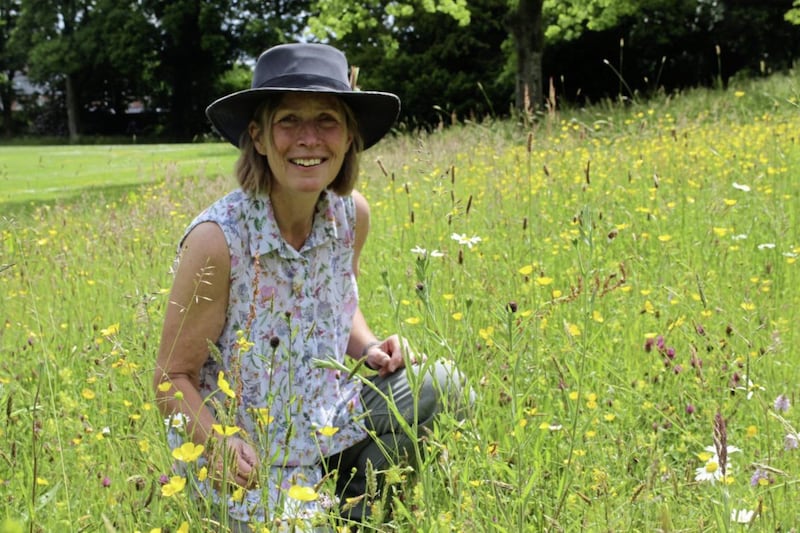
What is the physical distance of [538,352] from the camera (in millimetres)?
2139

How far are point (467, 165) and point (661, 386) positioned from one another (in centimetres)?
402

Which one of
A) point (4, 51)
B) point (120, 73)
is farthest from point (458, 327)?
point (4, 51)

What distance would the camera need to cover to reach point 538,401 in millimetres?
2344

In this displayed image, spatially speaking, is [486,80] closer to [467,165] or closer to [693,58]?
[693,58]

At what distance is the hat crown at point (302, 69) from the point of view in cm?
227

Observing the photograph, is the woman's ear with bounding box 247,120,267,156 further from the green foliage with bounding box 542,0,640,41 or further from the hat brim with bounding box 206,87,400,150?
the green foliage with bounding box 542,0,640,41

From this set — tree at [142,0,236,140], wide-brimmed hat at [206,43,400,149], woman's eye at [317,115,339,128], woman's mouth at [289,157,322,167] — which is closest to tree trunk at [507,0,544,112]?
wide-brimmed hat at [206,43,400,149]

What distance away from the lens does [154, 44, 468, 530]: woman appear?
7.12 feet

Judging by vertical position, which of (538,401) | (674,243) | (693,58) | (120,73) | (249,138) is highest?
(120,73)

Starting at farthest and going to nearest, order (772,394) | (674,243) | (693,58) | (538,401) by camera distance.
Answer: (693,58), (674,243), (538,401), (772,394)

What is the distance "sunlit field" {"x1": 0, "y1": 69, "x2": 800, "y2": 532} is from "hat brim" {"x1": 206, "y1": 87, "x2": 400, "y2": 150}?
184mm

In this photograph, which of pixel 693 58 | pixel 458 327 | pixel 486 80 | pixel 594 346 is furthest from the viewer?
pixel 486 80

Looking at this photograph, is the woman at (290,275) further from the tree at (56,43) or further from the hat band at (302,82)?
the tree at (56,43)

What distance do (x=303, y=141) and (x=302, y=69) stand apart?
0.67ft
